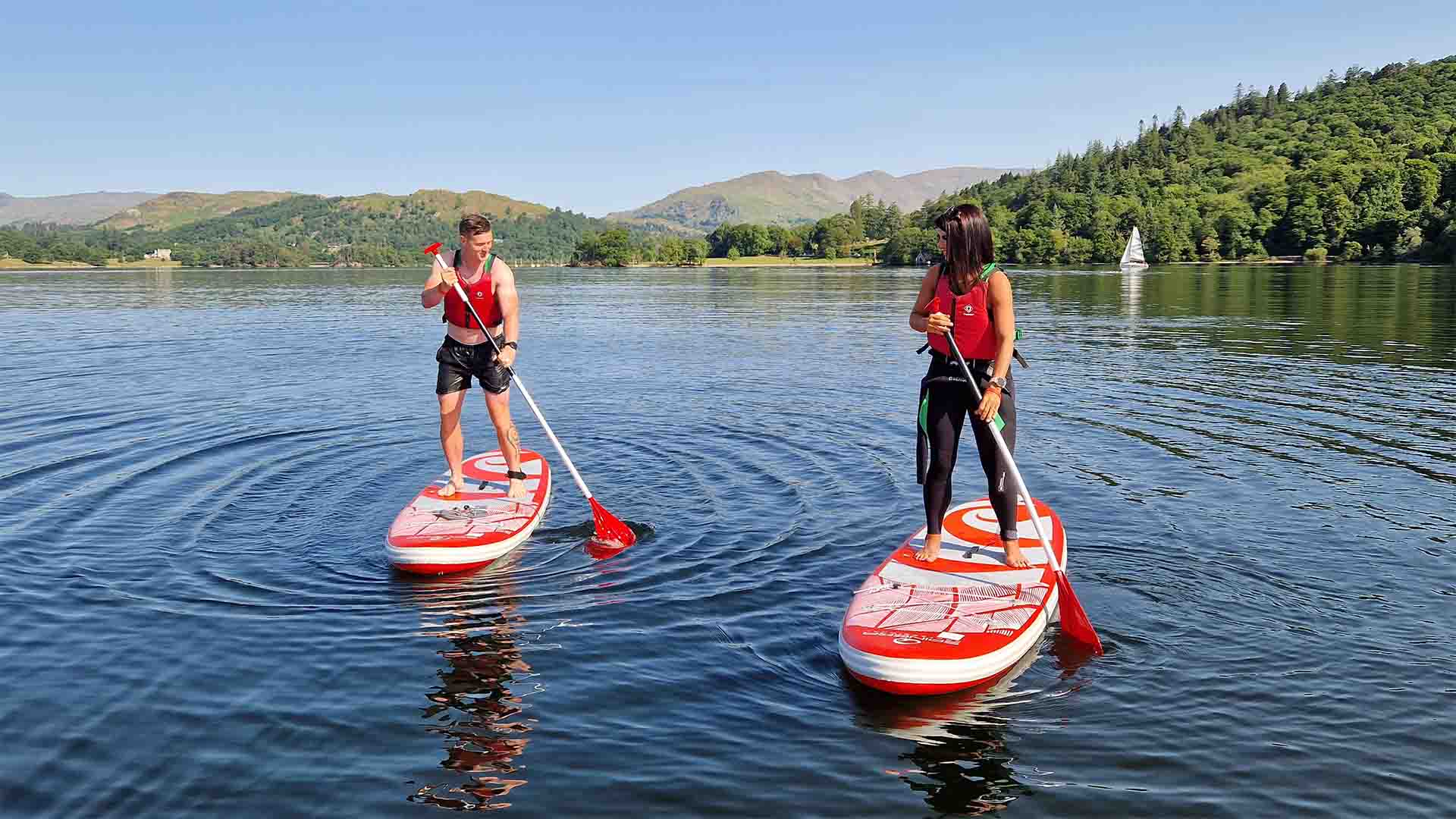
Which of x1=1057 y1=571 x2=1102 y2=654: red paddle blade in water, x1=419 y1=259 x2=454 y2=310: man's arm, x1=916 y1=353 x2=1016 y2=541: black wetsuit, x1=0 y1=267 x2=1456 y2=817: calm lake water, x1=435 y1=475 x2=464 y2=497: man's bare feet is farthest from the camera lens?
x1=435 y1=475 x2=464 y2=497: man's bare feet

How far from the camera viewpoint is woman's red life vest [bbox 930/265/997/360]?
8.19m

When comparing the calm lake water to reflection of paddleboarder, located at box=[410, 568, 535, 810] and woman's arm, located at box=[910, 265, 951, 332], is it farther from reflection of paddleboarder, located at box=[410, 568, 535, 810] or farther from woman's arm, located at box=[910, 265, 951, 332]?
woman's arm, located at box=[910, 265, 951, 332]

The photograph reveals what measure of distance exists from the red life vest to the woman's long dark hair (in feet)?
16.5

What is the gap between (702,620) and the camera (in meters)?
8.68

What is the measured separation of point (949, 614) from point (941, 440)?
1.56 meters

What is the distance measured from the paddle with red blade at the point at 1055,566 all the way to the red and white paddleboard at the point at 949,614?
136 mm

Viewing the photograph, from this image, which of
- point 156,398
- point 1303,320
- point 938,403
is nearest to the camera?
point 938,403

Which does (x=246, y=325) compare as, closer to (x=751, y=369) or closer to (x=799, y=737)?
(x=751, y=369)

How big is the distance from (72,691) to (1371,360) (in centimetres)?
2857

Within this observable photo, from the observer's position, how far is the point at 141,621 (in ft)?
28.1

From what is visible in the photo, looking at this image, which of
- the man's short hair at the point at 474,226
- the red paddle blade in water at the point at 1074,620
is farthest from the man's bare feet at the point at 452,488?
the red paddle blade in water at the point at 1074,620

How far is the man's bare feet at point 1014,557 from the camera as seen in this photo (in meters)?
8.66

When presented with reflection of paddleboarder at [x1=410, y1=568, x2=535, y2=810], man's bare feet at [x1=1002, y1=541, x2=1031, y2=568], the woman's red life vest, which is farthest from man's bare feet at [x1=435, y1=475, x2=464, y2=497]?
man's bare feet at [x1=1002, y1=541, x2=1031, y2=568]

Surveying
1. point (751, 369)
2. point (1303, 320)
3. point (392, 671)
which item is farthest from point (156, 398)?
point (1303, 320)
